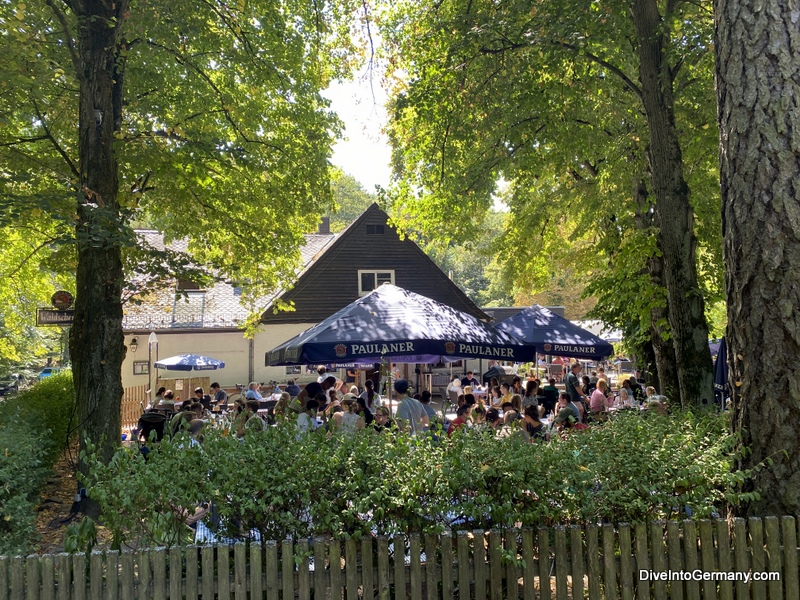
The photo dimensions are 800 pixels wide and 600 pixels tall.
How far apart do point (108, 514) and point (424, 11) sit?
10712 millimetres

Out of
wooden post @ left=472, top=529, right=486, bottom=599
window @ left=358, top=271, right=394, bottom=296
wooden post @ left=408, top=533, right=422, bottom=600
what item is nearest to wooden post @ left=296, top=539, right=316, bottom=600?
wooden post @ left=408, top=533, right=422, bottom=600

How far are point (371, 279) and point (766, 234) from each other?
80.6 feet

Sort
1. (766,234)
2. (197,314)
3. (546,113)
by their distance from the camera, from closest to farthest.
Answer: (766,234)
(546,113)
(197,314)

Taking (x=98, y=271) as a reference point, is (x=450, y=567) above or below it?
below

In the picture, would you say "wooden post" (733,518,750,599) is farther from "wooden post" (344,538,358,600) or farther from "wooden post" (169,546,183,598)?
"wooden post" (169,546,183,598)

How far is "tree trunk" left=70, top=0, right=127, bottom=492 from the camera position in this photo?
332 inches

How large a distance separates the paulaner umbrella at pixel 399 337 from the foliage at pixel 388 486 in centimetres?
420

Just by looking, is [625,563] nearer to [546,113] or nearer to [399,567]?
[399,567]

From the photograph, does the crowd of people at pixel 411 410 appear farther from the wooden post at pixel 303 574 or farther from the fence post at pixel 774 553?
the fence post at pixel 774 553

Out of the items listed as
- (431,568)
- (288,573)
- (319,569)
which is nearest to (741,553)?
(431,568)

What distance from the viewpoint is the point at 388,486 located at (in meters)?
4.19

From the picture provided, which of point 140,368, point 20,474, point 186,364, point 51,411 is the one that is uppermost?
point 186,364

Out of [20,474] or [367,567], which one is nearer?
[367,567]

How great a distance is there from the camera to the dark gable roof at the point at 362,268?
2725 cm
